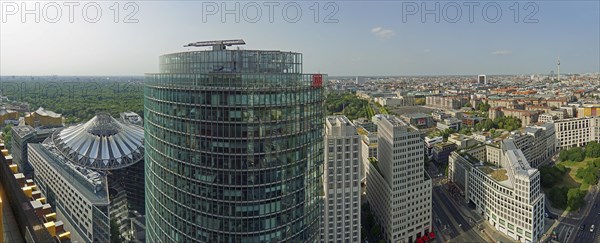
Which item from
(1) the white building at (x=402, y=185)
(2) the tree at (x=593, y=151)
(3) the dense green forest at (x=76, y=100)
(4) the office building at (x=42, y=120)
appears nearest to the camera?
(1) the white building at (x=402, y=185)

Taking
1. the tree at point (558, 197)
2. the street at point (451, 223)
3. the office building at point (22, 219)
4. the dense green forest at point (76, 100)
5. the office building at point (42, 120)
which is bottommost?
the street at point (451, 223)

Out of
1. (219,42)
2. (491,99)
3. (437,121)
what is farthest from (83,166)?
(491,99)

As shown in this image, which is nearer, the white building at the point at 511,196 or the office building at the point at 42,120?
the white building at the point at 511,196

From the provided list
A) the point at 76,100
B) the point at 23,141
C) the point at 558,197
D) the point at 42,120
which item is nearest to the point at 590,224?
the point at 558,197

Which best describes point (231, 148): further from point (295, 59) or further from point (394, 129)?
point (394, 129)

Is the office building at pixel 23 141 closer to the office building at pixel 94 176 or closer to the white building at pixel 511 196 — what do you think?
the office building at pixel 94 176

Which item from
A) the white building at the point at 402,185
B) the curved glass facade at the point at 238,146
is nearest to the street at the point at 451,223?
the white building at the point at 402,185

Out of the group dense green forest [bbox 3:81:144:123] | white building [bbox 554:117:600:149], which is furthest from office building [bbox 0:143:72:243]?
white building [bbox 554:117:600:149]

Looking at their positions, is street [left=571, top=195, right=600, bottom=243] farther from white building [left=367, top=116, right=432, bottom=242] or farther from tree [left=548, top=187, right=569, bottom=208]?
white building [left=367, top=116, right=432, bottom=242]
